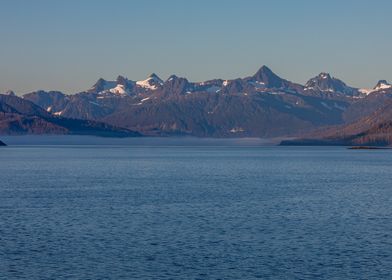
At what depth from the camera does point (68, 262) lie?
5503cm

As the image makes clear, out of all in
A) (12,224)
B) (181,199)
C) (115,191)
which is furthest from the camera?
(115,191)

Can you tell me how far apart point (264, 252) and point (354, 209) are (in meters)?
30.9

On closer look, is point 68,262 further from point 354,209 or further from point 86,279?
point 354,209

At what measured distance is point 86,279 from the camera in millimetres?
49906

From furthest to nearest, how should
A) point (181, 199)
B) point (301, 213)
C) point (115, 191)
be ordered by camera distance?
1. point (115, 191)
2. point (181, 199)
3. point (301, 213)

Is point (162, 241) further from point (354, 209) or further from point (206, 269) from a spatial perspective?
point (354, 209)

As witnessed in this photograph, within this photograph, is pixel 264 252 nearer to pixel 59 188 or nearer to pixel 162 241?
pixel 162 241

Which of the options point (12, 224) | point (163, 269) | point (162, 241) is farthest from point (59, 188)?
point (163, 269)

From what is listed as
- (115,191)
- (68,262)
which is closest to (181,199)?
(115,191)

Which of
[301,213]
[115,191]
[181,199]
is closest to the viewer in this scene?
[301,213]

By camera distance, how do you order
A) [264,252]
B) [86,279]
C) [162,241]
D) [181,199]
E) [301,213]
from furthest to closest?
1. [181,199]
2. [301,213]
3. [162,241]
4. [264,252]
5. [86,279]

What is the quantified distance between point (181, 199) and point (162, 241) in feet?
118

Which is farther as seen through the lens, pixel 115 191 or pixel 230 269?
pixel 115 191

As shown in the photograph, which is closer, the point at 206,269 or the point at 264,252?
the point at 206,269
